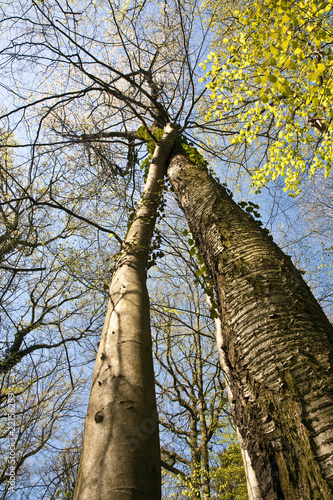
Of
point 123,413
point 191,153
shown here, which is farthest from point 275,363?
point 191,153

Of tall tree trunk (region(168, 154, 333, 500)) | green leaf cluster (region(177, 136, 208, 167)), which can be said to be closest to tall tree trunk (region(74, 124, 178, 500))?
tall tree trunk (region(168, 154, 333, 500))

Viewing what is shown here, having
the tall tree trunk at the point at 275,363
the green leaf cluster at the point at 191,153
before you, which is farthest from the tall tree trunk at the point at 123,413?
the green leaf cluster at the point at 191,153

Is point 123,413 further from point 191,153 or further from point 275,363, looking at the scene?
point 191,153

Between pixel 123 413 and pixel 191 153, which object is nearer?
pixel 123 413

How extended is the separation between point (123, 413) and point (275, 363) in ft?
1.88

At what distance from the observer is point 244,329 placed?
1.12 meters

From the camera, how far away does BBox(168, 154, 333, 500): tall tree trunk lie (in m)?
0.73

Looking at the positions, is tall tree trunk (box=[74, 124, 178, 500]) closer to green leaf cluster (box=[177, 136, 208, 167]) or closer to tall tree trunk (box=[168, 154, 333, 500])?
tall tree trunk (box=[168, 154, 333, 500])

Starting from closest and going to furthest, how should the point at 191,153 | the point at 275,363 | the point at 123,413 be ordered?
the point at 275,363 → the point at 123,413 → the point at 191,153

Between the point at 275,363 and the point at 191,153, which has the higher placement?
the point at 191,153

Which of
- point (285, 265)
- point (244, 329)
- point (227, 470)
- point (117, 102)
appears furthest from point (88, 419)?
point (227, 470)

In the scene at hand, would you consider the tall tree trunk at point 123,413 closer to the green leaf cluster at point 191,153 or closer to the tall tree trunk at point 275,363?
the tall tree trunk at point 275,363

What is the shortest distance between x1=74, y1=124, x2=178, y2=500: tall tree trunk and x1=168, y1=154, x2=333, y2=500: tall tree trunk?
1.11 feet

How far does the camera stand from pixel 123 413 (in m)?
1.04
